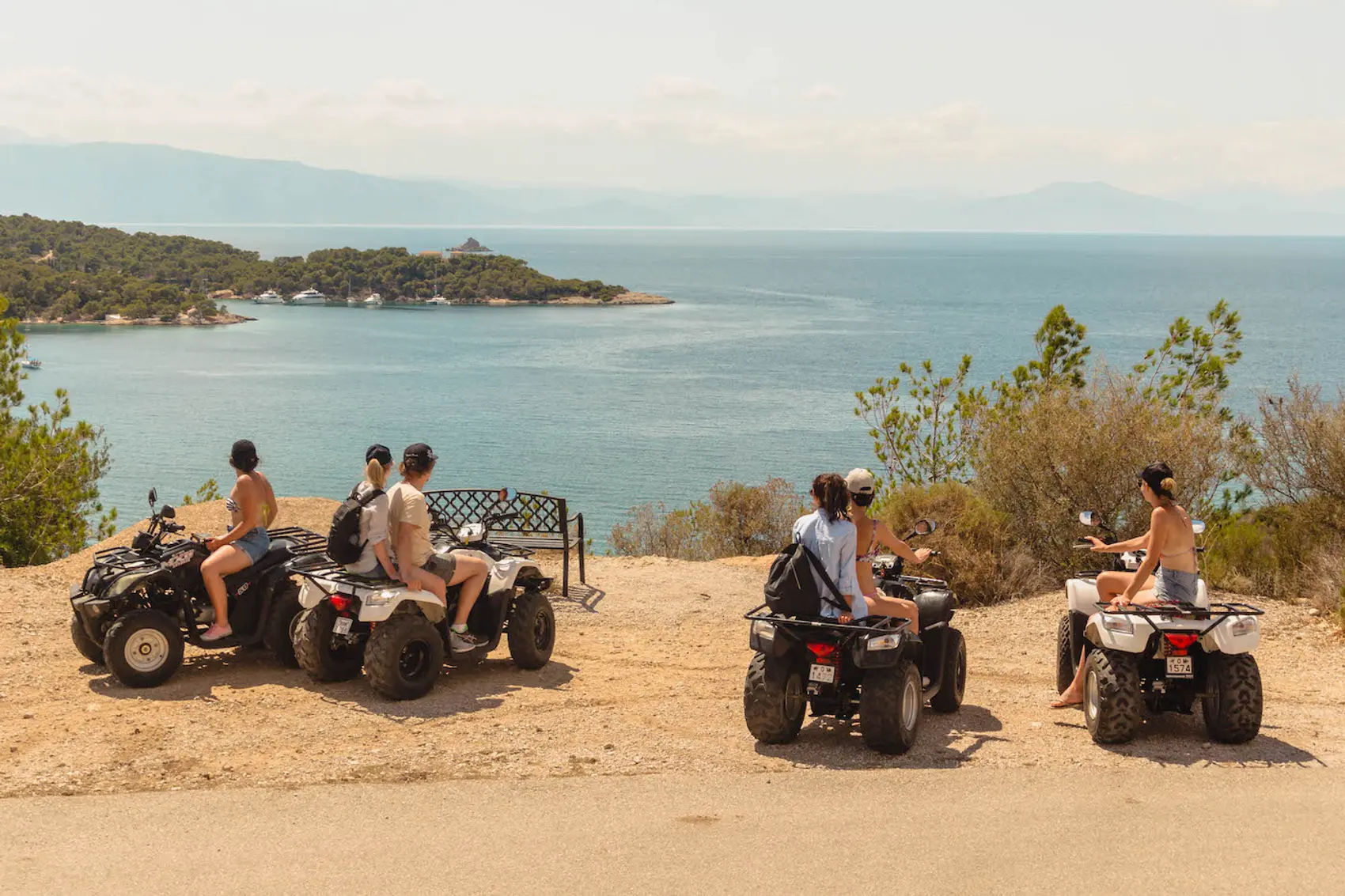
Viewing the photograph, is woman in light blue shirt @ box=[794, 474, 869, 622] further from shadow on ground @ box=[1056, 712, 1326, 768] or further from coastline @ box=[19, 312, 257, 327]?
coastline @ box=[19, 312, 257, 327]

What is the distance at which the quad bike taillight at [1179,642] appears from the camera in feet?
24.7

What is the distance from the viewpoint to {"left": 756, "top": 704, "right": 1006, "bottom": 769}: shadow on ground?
7.43 m

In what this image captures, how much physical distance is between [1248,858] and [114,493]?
5225cm

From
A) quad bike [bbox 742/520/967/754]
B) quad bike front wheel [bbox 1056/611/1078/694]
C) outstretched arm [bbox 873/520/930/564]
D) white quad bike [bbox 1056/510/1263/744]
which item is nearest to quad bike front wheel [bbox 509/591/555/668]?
quad bike [bbox 742/520/967/754]

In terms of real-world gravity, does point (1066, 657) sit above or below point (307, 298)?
below

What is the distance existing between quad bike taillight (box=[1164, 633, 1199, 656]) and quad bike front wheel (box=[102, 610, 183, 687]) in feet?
21.4

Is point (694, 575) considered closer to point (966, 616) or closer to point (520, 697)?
point (966, 616)

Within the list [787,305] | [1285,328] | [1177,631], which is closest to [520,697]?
[1177,631]

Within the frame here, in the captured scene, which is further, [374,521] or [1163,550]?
[374,521]

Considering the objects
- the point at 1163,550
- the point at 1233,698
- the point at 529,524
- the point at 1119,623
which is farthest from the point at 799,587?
the point at 529,524

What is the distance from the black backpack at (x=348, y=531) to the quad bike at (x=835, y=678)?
278cm

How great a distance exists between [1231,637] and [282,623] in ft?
20.8

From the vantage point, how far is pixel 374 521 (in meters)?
8.62

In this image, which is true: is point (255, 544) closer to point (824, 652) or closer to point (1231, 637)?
point (824, 652)
